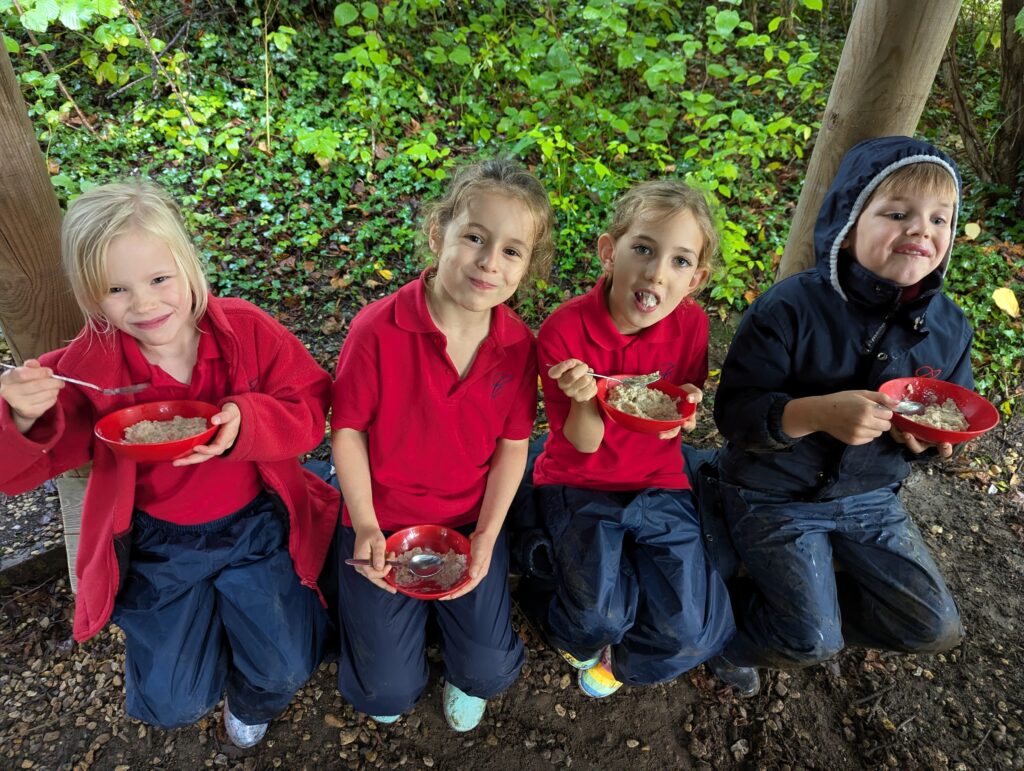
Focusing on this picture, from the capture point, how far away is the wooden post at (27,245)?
1.93 metres

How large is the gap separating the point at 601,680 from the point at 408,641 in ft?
2.66

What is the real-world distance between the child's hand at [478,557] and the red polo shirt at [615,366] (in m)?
0.40

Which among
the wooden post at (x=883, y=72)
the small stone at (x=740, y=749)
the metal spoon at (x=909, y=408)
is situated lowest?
the small stone at (x=740, y=749)

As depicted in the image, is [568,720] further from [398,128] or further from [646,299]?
[398,128]

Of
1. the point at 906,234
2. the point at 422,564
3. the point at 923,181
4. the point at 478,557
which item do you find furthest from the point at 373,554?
the point at 923,181

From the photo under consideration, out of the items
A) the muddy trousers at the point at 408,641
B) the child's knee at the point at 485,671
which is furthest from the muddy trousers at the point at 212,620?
the child's knee at the point at 485,671

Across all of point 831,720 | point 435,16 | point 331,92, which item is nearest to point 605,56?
point 435,16

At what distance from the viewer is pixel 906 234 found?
2053mm

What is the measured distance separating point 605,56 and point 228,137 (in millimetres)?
3361

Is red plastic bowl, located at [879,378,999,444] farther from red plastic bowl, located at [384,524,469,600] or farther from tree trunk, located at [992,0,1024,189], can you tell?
tree trunk, located at [992,0,1024,189]

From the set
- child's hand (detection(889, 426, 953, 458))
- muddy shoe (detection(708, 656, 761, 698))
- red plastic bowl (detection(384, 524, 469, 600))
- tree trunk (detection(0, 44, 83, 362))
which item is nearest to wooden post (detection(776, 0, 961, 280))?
child's hand (detection(889, 426, 953, 458))

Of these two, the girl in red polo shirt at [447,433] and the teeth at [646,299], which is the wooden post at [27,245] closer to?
the girl in red polo shirt at [447,433]

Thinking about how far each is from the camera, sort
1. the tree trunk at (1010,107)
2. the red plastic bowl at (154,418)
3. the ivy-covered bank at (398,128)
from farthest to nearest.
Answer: the tree trunk at (1010,107)
the ivy-covered bank at (398,128)
the red plastic bowl at (154,418)

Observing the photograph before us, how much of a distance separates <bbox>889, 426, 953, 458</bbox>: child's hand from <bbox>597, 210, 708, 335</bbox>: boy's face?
884mm
